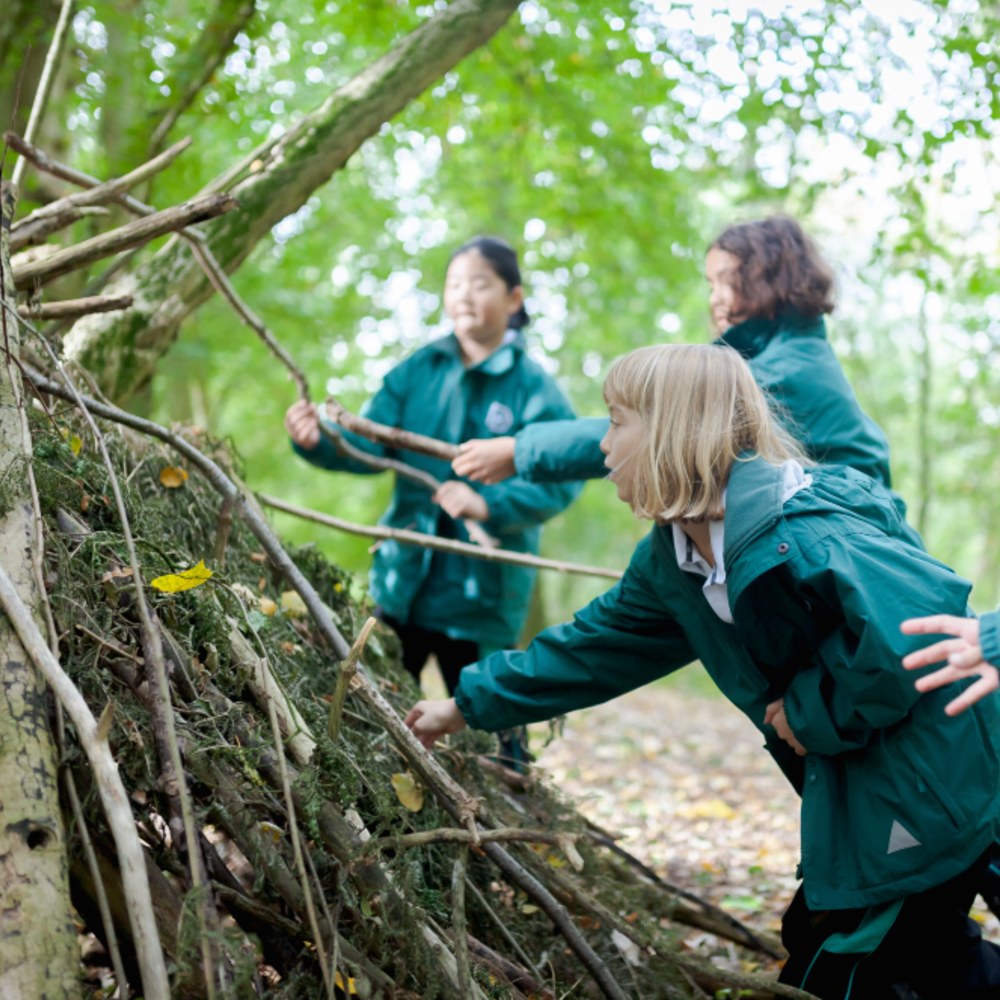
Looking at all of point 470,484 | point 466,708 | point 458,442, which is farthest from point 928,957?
point 458,442

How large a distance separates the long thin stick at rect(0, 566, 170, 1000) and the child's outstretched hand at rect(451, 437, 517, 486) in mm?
1565

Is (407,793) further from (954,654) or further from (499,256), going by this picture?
(499,256)

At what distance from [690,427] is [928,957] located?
50.4 inches

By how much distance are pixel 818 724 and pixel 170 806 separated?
1265 millimetres

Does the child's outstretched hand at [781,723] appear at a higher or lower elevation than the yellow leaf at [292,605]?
lower

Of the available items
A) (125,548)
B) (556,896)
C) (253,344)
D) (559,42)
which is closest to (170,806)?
(125,548)

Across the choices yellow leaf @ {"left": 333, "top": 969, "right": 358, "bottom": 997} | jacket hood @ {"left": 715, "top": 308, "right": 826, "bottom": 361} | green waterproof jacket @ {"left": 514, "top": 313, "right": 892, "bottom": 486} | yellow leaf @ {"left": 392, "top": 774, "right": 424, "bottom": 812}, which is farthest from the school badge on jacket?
yellow leaf @ {"left": 333, "top": 969, "right": 358, "bottom": 997}

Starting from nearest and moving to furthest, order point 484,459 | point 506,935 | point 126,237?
point 506,935, point 126,237, point 484,459

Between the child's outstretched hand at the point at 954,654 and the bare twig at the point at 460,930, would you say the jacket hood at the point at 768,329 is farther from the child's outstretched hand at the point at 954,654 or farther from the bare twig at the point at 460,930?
the bare twig at the point at 460,930

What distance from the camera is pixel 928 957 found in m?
1.81

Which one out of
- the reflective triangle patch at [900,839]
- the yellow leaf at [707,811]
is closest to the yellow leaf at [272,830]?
the reflective triangle patch at [900,839]

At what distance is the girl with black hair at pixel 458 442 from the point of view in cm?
331

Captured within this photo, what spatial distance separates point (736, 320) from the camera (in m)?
2.59

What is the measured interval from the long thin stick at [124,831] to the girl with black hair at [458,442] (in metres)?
1.99
